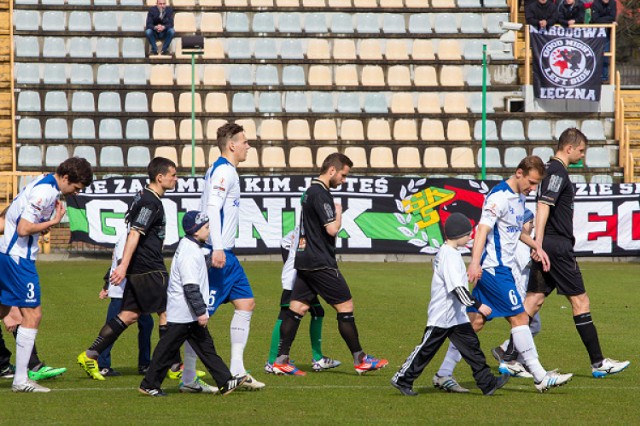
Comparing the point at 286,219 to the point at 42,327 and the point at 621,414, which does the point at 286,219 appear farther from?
the point at 621,414

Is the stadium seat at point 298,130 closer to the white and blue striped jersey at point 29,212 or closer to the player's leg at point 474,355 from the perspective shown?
the white and blue striped jersey at point 29,212

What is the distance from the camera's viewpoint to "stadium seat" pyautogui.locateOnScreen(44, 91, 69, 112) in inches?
1131

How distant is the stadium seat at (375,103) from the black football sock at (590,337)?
19266mm

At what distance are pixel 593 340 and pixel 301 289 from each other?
2721 mm

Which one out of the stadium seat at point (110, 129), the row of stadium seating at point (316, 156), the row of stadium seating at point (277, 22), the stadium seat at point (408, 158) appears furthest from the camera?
the row of stadium seating at point (277, 22)

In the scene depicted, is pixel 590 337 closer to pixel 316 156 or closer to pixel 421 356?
pixel 421 356

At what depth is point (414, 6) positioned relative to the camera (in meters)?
32.1

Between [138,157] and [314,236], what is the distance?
58.8 feet

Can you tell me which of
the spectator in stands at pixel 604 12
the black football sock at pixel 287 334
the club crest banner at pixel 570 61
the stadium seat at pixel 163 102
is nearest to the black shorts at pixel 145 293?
the black football sock at pixel 287 334

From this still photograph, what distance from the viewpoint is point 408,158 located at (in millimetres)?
28047

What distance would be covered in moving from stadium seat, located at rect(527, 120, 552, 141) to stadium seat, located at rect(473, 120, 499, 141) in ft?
2.84

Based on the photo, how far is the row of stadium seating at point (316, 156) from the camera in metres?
27.6

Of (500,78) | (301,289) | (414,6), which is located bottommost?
(301,289)

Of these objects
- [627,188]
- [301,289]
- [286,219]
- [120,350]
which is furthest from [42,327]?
[627,188]
